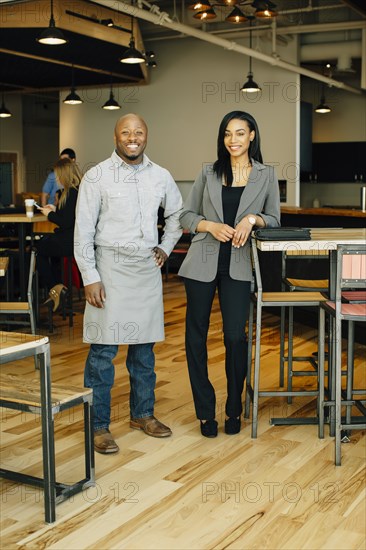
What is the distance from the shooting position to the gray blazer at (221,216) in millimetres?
3684

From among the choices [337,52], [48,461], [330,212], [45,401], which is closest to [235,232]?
[45,401]

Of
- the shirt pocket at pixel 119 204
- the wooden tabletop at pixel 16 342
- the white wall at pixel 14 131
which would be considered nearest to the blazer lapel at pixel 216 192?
the shirt pocket at pixel 119 204

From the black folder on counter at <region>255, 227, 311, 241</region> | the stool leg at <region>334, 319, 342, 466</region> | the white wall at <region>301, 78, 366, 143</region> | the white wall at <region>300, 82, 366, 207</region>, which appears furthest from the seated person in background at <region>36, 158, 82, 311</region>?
the white wall at <region>301, 78, 366, 143</region>

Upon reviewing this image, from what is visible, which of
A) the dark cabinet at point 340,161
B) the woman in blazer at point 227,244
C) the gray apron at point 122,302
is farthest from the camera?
the dark cabinet at point 340,161

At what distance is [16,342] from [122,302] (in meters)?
0.97

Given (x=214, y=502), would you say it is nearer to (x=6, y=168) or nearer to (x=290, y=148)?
(x=290, y=148)

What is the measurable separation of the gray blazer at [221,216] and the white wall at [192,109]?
7443 mm

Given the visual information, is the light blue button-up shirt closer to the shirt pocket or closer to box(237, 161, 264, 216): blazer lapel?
the shirt pocket

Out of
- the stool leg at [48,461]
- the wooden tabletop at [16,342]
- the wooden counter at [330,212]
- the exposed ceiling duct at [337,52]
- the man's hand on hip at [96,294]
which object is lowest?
the stool leg at [48,461]

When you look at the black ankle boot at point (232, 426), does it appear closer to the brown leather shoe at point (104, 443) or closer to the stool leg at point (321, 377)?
the stool leg at point (321, 377)

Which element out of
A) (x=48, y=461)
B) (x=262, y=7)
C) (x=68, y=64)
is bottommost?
(x=48, y=461)

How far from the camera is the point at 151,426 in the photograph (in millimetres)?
3832

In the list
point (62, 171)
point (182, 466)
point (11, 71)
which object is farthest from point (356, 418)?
point (11, 71)

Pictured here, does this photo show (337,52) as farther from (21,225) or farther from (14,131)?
(14,131)
